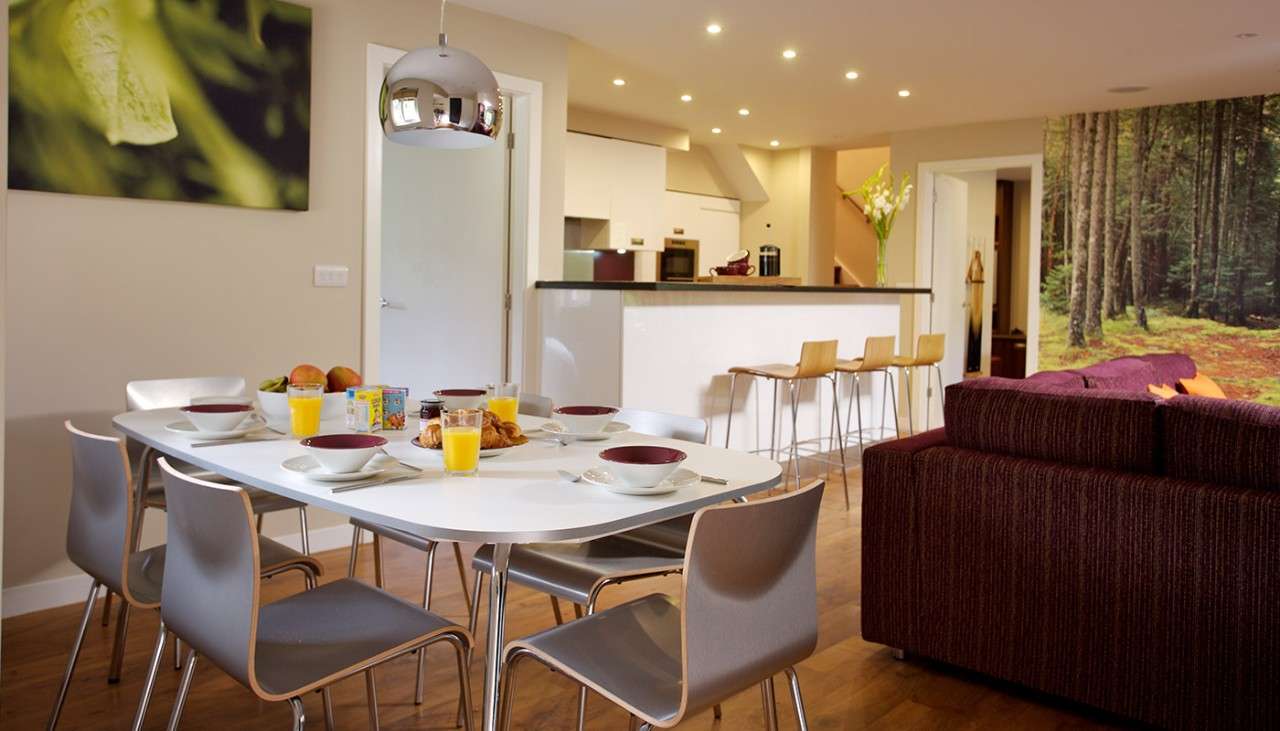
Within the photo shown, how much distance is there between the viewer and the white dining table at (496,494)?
59.2 inches

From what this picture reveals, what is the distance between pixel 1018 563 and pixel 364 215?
9.45 ft

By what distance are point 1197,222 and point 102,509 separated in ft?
22.7

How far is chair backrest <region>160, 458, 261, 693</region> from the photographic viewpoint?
1.48m

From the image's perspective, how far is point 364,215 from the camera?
13.3 ft

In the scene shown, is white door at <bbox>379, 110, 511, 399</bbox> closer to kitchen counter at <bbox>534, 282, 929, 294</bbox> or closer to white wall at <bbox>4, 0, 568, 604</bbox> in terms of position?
kitchen counter at <bbox>534, 282, 929, 294</bbox>

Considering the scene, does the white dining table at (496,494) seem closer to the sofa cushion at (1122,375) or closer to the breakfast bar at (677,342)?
the sofa cushion at (1122,375)

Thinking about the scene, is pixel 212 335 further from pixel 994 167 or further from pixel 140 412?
pixel 994 167

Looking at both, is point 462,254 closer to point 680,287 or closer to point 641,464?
point 680,287

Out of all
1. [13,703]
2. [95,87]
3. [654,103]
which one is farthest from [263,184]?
[654,103]

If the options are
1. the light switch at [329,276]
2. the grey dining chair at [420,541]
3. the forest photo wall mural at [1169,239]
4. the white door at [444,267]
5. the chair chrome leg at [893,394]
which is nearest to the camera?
the grey dining chair at [420,541]

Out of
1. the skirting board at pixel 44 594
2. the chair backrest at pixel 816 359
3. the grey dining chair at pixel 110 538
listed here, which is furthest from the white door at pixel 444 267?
the grey dining chair at pixel 110 538

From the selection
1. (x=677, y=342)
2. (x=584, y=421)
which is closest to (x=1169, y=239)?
(x=677, y=342)

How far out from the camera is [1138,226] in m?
6.89

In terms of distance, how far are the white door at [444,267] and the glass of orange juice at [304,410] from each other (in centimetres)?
258
